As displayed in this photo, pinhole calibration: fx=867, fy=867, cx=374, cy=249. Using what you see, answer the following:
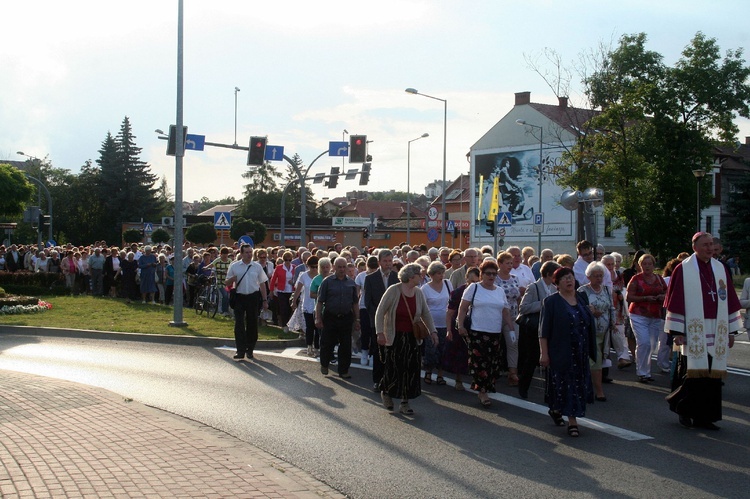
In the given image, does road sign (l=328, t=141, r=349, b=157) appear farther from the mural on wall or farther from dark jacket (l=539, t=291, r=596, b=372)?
the mural on wall

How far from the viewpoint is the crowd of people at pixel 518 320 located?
8.52 m

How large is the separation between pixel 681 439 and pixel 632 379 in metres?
3.85

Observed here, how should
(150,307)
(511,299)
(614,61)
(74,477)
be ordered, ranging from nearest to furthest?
(74,477) < (511,299) < (150,307) < (614,61)

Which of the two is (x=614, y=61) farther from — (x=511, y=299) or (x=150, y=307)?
(x=511, y=299)

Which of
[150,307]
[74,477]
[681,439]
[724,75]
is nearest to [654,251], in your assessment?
[724,75]

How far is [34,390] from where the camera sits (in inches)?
389

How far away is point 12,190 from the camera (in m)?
27.7

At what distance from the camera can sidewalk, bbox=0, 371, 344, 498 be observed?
5.93m

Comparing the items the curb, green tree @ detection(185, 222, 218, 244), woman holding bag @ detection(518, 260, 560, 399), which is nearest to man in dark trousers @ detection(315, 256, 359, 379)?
woman holding bag @ detection(518, 260, 560, 399)

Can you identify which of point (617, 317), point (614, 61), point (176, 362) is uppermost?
point (614, 61)

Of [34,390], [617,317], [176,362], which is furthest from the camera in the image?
[176,362]

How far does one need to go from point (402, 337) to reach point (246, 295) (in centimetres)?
494

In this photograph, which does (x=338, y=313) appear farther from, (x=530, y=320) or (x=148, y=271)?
(x=148, y=271)

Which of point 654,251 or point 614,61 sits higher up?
point 614,61
